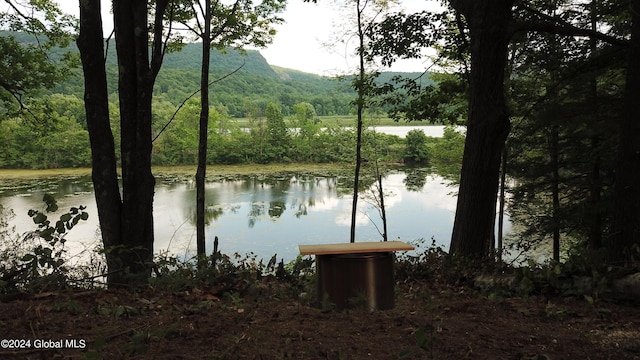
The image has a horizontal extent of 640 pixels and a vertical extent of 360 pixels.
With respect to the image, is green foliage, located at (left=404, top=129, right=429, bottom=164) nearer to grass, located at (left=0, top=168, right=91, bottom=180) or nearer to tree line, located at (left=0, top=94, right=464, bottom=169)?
tree line, located at (left=0, top=94, right=464, bottom=169)

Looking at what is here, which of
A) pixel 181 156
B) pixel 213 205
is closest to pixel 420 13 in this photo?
pixel 213 205

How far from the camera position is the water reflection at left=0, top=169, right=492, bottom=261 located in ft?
74.7

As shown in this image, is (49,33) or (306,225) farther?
(306,225)

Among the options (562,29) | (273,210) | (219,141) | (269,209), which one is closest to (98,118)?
(562,29)

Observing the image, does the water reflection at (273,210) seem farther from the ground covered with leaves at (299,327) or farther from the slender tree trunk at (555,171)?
the ground covered with leaves at (299,327)

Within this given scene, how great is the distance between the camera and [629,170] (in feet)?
16.4

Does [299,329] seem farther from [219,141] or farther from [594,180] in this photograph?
[219,141]

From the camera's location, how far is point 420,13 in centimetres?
845

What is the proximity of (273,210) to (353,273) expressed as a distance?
25598 millimetres

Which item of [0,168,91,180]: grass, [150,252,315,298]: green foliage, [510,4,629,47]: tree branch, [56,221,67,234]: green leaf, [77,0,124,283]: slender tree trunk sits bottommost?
[0,168,91,180]: grass

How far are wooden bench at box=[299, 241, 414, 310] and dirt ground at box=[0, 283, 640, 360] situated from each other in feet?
0.44

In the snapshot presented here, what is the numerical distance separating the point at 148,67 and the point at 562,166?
1119cm

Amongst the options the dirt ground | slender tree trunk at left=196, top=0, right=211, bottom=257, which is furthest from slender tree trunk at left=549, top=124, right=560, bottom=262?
the dirt ground

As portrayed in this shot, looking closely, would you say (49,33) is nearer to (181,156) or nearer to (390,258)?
(390,258)
